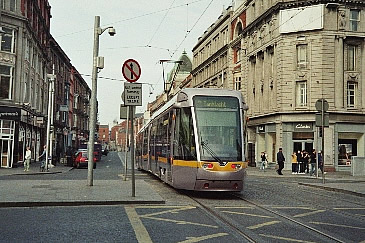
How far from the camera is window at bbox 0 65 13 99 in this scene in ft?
119

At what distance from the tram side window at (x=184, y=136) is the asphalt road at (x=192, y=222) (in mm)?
A: 1370

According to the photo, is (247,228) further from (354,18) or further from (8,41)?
(354,18)

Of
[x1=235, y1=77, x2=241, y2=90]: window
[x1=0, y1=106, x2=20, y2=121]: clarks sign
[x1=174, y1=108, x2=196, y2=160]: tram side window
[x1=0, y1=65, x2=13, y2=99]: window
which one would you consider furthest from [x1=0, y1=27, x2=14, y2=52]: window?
[x1=174, y1=108, x2=196, y2=160]: tram side window

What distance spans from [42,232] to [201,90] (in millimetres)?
7506

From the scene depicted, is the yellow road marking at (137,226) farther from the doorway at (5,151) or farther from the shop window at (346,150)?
the shop window at (346,150)

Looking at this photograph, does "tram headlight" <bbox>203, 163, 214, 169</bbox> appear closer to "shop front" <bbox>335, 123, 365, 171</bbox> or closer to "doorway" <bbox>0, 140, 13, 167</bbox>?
"doorway" <bbox>0, 140, 13, 167</bbox>

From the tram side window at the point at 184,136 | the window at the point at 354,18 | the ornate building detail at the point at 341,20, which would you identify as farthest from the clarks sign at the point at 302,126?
the tram side window at the point at 184,136

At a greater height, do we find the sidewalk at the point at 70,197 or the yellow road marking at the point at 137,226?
the sidewalk at the point at 70,197

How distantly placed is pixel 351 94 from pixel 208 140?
3021 cm

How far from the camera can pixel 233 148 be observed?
13797 mm

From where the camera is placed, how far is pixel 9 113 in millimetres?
35906

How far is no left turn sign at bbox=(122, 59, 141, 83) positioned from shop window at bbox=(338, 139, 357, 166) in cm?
3019

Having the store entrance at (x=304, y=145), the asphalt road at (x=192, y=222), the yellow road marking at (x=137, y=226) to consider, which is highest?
the store entrance at (x=304, y=145)

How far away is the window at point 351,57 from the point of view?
40.6 m
